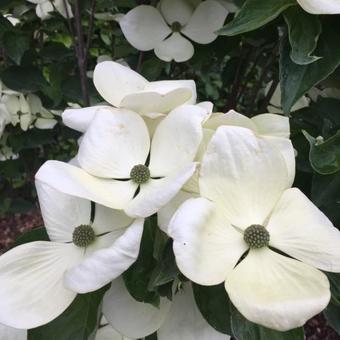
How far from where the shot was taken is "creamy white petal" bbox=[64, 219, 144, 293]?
0.51 m

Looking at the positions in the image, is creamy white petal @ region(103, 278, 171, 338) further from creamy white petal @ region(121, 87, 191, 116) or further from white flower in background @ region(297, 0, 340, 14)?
white flower in background @ region(297, 0, 340, 14)

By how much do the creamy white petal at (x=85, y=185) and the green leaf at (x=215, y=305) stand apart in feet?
0.40

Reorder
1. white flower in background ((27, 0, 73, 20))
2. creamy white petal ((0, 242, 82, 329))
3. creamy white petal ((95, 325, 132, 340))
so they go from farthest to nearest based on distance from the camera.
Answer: white flower in background ((27, 0, 73, 20)), creamy white petal ((95, 325, 132, 340)), creamy white petal ((0, 242, 82, 329))

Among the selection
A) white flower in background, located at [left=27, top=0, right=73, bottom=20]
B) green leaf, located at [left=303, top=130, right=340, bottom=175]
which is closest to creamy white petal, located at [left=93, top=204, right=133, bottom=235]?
green leaf, located at [left=303, top=130, right=340, bottom=175]

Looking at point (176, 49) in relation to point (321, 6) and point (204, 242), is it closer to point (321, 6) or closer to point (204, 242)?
point (321, 6)

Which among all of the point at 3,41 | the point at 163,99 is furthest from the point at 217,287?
the point at 3,41

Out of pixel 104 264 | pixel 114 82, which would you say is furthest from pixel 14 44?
pixel 104 264

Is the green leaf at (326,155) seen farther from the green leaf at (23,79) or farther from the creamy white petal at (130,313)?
the green leaf at (23,79)

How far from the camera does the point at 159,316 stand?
0.63 m

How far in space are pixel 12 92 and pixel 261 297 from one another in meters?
0.97

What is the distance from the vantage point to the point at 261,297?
0.49m

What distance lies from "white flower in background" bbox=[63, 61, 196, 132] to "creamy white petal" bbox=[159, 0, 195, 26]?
0.29m

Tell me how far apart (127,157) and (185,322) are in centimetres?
19

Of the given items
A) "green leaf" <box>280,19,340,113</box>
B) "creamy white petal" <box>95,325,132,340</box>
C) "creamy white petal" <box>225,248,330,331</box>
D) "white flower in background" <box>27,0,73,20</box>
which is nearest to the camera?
"creamy white petal" <box>225,248,330,331</box>
